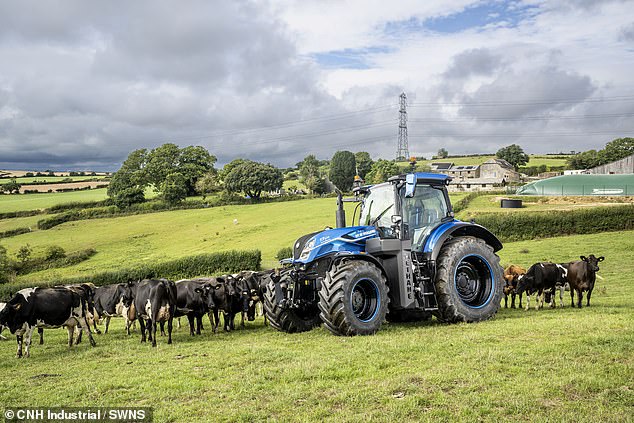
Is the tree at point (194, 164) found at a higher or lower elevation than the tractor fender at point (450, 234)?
higher

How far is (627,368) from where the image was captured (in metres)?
6.93

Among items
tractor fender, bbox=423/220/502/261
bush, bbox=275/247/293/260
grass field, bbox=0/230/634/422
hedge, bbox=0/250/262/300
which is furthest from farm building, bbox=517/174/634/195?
grass field, bbox=0/230/634/422

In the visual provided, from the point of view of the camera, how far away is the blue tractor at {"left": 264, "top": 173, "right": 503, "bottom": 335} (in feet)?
33.9

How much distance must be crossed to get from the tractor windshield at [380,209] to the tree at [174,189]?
2450 inches

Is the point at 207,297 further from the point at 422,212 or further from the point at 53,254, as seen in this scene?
the point at 53,254

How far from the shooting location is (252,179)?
72.8m

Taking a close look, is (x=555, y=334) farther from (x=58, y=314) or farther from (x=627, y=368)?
(x=58, y=314)

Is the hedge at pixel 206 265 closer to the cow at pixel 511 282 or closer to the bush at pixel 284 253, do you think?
the bush at pixel 284 253

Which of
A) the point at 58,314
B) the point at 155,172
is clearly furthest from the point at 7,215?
the point at 58,314

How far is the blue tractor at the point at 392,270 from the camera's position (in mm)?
10344

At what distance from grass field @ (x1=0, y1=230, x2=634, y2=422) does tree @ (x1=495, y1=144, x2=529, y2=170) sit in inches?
3989

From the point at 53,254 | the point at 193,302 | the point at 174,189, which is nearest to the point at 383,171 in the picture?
the point at 174,189

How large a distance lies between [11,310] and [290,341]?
646 centimetres

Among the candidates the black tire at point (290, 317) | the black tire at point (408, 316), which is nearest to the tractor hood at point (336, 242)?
the black tire at point (290, 317)
